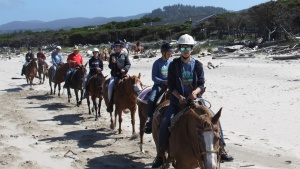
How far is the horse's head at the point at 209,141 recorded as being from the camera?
4.62 m

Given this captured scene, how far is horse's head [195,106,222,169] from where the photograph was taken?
182 inches

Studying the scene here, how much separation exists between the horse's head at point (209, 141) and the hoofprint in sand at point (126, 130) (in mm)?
3206

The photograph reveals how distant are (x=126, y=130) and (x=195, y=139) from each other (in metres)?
5.94

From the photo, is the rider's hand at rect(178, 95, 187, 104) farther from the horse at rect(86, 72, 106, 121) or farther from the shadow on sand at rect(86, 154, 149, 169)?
the horse at rect(86, 72, 106, 121)

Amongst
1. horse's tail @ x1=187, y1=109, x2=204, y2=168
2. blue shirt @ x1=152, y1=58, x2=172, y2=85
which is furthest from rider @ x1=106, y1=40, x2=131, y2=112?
horse's tail @ x1=187, y1=109, x2=204, y2=168

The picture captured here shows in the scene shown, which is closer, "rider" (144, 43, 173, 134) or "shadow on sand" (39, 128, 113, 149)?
"rider" (144, 43, 173, 134)

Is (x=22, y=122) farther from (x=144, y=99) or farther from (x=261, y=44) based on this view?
(x=261, y=44)

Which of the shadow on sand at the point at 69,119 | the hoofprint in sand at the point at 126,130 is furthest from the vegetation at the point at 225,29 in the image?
the shadow on sand at the point at 69,119

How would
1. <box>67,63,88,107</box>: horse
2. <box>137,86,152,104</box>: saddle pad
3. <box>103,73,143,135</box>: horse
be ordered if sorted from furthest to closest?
<box>67,63,88,107</box>: horse, <box>103,73,143,135</box>: horse, <box>137,86,152,104</box>: saddle pad

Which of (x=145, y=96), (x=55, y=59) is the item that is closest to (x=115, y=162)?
(x=145, y=96)

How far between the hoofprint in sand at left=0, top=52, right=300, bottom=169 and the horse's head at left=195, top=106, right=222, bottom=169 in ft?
10.5

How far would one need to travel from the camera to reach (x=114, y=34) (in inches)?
2719

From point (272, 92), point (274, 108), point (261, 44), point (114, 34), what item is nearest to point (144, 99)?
point (274, 108)

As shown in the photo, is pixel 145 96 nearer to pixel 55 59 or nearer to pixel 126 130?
pixel 126 130
